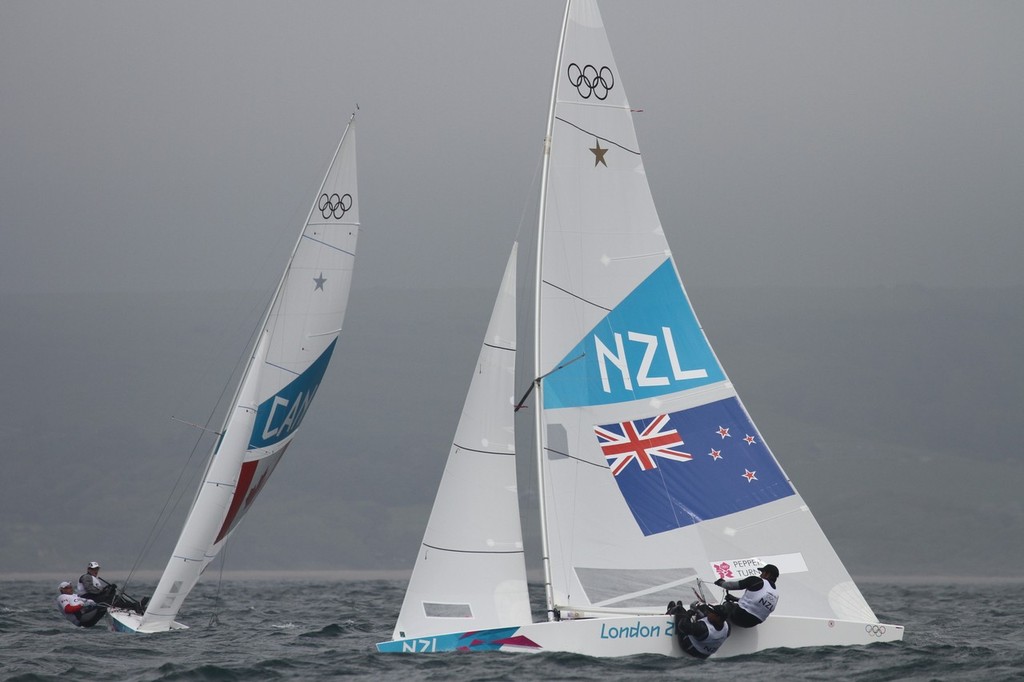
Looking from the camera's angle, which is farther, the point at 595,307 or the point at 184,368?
the point at 184,368

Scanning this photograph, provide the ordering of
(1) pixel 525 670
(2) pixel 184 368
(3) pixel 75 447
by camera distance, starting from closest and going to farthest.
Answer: (1) pixel 525 670
(3) pixel 75 447
(2) pixel 184 368

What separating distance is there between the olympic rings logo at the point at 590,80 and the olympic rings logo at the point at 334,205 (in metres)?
7.41

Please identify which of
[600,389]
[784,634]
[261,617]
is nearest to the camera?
[784,634]

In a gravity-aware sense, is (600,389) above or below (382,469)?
below

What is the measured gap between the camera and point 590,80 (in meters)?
17.9

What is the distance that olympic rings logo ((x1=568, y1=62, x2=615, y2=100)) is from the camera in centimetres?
1780

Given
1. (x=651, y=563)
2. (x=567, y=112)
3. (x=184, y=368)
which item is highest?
(x=184, y=368)

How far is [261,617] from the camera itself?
29219mm

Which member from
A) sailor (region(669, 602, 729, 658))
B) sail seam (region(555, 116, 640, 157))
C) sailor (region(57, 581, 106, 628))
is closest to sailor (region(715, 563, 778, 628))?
sailor (region(669, 602, 729, 658))

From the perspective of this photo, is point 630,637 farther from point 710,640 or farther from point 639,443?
point 639,443

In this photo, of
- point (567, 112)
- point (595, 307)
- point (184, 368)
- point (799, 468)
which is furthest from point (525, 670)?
point (184, 368)

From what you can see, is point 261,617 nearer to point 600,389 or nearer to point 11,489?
point 600,389

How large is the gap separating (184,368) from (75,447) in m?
26.3

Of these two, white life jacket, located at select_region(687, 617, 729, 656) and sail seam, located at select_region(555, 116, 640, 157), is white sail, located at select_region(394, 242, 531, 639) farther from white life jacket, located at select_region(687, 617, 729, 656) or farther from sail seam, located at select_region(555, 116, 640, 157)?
white life jacket, located at select_region(687, 617, 729, 656)
